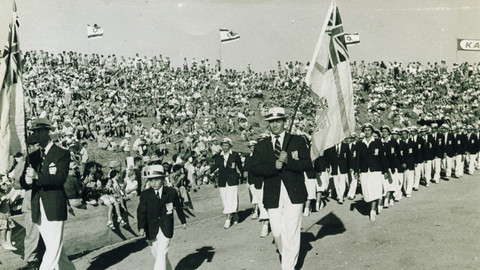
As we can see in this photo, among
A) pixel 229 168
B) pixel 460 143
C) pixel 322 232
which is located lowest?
pixel 322 232

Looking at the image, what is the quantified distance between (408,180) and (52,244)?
38.9ft

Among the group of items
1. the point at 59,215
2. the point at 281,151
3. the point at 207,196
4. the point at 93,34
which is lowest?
the point at 207,196

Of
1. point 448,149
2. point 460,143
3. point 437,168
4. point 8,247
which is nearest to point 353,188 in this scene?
point 437,168


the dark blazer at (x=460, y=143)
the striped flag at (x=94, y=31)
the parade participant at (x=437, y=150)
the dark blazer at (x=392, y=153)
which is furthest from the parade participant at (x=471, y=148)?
the striped flag at (x=94, y=31)

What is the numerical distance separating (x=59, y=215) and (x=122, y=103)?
19233mm

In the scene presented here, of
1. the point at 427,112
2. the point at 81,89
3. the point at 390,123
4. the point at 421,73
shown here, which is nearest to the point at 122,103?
the point at 81,89

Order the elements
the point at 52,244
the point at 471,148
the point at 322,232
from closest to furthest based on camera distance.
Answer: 1. the point at 52,244
2. the point at 322,232
3. the point at 471,148

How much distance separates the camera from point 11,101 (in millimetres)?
6910

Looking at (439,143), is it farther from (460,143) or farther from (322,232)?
(322,232)

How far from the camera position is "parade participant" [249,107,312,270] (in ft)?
22.5

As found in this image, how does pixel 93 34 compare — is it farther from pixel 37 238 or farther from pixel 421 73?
pixel 421 73

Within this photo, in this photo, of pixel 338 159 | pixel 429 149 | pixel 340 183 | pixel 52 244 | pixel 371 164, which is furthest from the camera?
pixel 429 149

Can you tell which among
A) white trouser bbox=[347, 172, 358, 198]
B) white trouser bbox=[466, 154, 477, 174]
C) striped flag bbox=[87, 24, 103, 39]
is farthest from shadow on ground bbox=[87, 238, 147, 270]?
striped flag bbox=[87, 24, 103, 39]

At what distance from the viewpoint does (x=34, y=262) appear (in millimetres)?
7289
